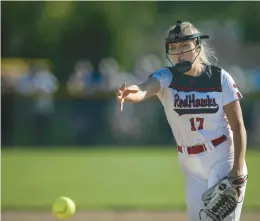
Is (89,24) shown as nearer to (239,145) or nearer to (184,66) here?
(184,66)

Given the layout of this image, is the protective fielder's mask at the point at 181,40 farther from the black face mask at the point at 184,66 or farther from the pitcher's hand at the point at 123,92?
the pitcher's hand at the point at 123,92

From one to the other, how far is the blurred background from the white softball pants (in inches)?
190

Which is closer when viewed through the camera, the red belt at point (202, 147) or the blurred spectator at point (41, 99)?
the red belt at point (202, 147)

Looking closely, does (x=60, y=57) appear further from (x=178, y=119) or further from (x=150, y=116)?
(x=178, y=119)

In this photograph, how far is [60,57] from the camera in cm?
2747

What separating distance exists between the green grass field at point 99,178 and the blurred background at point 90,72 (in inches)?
3.2

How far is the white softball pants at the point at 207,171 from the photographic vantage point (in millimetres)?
5992

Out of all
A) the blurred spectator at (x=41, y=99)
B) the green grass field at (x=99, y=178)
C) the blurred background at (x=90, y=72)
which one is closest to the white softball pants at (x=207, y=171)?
the green grass field at (x=99, y=178)

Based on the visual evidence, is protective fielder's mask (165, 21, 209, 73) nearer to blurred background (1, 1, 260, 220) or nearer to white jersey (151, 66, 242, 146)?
white jersey (151, 66, 242, 146)

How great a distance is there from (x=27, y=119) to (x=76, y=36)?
9.40m

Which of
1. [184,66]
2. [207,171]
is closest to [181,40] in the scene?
[184,66]

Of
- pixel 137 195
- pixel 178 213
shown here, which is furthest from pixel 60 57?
pixel 178 213

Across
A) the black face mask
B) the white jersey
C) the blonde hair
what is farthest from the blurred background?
the black face mask

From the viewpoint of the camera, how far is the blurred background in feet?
64.1
